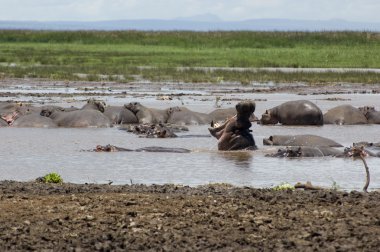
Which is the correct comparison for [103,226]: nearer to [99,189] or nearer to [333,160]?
[99,189]

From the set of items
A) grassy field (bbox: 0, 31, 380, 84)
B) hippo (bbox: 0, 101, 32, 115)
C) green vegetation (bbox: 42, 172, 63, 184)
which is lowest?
grassy field (bbox: 0, 31, 380, 84)

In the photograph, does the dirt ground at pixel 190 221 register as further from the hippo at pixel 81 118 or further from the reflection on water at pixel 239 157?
the hippo at pixel 81 118

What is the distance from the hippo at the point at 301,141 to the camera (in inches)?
679

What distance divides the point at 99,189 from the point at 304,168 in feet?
13.7

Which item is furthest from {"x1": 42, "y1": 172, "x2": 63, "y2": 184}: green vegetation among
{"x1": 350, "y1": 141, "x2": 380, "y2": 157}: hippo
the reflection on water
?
{"x1": 350, "y1": 141, "x2": 380, "y2": 157}: hippo

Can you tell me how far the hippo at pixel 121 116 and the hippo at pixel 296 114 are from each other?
2.78 meters

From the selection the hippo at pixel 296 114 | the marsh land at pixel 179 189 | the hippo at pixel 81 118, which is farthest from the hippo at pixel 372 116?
the hippo at pixel 81 118

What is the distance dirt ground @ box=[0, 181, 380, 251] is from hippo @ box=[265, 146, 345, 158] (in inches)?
192

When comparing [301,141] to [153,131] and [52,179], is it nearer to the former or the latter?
[153,131]

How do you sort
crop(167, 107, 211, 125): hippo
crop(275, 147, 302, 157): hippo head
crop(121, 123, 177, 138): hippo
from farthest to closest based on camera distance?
crop(167, 107, 211, 125): hippo → crop(121, 123, 177, 138): hippo → crop(275, 147, 302, 157): hippo head

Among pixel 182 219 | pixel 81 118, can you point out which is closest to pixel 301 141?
pixel 81 118

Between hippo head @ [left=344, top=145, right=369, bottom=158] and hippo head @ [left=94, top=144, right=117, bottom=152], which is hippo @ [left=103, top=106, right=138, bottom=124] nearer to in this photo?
hippo head @ [left=94, top=144, right=117, bottom=152]

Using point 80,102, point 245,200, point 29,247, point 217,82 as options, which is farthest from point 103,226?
point 217,82

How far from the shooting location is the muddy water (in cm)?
1366
